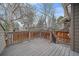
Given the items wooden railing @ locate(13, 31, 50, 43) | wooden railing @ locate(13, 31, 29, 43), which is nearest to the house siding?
wooden railing @ locate(13, 31, 50, 43)

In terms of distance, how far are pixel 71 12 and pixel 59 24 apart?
459mm

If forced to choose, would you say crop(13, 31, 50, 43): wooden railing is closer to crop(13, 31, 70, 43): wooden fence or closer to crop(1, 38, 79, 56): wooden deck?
crop(13, 31, 70, 43): wooden fence

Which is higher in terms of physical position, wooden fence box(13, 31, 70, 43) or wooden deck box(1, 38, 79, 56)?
wooden fence box(13, 31, 70, 43)

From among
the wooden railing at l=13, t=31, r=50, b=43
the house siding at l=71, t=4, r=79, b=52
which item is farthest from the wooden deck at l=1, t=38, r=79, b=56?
the house siding at l=71, t=4, r=79, b=52

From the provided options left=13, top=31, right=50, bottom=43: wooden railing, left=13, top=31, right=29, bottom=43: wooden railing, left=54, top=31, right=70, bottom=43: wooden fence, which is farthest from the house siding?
left=13, top=31, right=29, bottom=43: wooden railing

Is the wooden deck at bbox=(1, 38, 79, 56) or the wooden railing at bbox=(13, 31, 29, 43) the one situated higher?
the wooden railing at bbox=(13, 31, 29, 43)

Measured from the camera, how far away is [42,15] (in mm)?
4535

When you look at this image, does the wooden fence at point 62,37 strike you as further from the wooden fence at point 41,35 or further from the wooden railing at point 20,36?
the wooden railing at point 20,36

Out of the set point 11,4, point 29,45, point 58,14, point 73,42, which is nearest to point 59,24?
point 58,14

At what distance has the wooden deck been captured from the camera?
4516 millimetres

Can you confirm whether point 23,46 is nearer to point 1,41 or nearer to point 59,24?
point 1,41

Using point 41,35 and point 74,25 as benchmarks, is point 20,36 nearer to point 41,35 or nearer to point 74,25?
point 41,35

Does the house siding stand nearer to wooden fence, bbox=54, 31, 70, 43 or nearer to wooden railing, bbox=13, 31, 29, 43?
wooden fence, bbox=54, 31, 70, 43

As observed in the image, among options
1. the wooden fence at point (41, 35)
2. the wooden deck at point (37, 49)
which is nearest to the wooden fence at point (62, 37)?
the wooden fence at point (41, 35)
